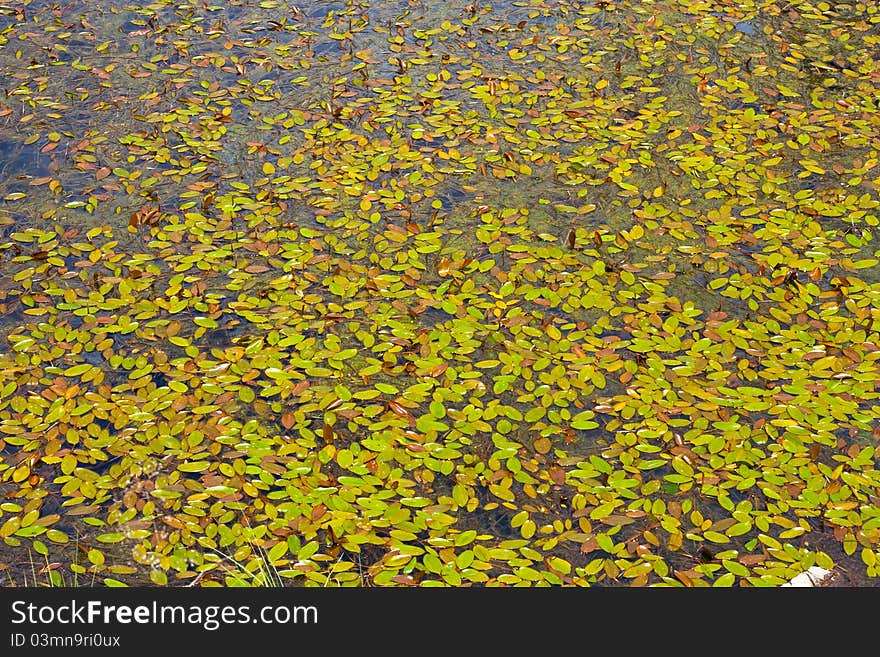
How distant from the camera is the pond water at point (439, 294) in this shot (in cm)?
370

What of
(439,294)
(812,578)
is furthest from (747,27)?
(812,578)

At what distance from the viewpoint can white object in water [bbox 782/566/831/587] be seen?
11.5ft

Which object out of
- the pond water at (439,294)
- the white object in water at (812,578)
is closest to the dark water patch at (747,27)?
the pond water at (439,294)

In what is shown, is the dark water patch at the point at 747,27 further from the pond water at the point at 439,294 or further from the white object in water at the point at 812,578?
the white object in water at the point at 812,578

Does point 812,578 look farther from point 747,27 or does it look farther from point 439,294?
point 747,27

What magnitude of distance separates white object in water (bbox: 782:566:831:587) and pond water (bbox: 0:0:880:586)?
1.7 inches

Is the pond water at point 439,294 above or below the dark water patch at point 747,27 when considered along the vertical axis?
below

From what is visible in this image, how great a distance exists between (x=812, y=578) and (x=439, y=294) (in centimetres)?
227

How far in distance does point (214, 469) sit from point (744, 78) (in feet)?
15.4

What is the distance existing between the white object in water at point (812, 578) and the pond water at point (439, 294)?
43mm

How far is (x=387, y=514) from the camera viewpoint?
12.2 ft

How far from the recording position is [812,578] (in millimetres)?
3512

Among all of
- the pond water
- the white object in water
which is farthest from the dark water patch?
the white object in water

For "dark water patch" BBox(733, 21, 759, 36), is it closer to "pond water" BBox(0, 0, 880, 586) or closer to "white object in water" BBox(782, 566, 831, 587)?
"pond water" BBox(0, 0, 880, 586)
